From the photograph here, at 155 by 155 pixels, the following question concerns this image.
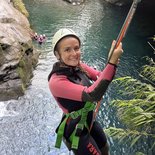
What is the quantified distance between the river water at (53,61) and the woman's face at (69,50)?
691 centimetres

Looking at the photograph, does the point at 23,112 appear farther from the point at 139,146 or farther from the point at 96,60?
the point at 96,60

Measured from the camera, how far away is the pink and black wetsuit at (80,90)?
3.20m

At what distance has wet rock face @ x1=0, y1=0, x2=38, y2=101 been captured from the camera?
13.5 meters

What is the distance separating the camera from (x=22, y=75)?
47.3 ft

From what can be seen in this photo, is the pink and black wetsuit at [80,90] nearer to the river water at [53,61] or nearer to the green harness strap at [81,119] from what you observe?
the green harness strap at [81,119]

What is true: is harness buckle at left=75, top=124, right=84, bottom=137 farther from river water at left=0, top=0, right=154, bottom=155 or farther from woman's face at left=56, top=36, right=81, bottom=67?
river water at left=0, top=0, right=154, bottom=155

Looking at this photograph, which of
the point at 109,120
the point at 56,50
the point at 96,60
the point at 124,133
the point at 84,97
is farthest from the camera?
the point at 96,60

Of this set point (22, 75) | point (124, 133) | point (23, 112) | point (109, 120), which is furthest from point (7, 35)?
point (124, 133)

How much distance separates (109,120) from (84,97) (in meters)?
8.85

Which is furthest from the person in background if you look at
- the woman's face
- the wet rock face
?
the wet rock face

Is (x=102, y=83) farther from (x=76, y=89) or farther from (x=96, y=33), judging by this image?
(x=96, y=33)

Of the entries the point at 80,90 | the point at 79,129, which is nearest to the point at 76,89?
the point at 80,90

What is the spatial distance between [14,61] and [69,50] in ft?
36.7

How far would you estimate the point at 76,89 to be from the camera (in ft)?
11.1
